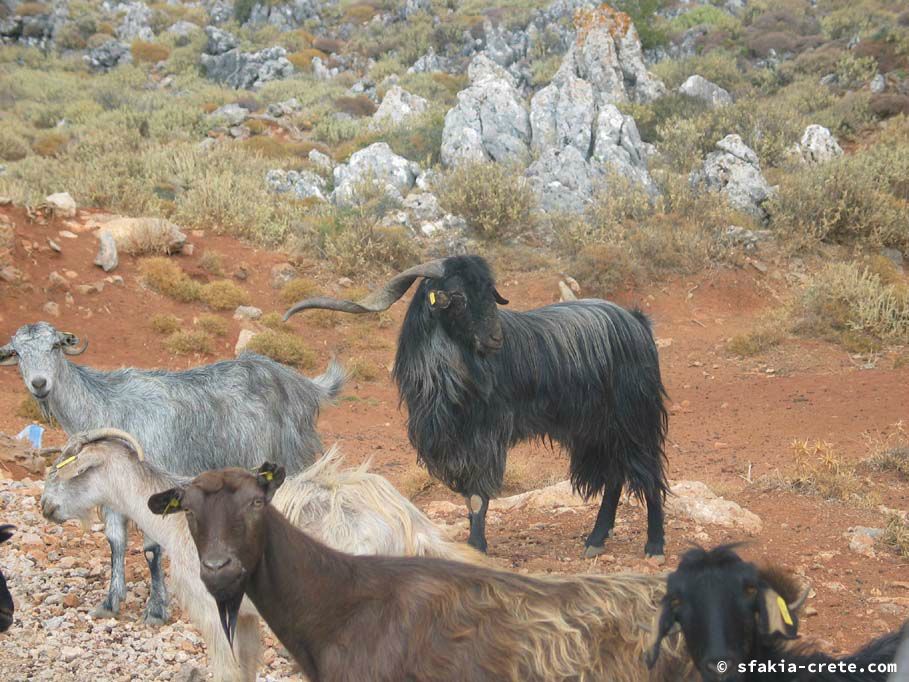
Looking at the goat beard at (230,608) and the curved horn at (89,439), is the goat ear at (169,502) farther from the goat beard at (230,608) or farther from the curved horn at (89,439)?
the curved horn at (89,439)

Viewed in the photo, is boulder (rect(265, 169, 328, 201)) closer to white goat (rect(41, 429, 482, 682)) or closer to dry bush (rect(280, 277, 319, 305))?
dry bush (rect(280, 277, 319, 305))

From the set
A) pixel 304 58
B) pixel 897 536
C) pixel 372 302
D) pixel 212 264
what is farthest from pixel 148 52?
pixel 897 536

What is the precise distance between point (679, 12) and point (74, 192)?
32.3 m

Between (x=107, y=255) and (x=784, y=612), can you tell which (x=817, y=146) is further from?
(x=784, y=612)

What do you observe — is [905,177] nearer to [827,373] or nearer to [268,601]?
[827,373]

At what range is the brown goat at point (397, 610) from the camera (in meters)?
3.57

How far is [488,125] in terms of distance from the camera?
24.1m

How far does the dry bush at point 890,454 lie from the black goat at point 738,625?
21.4 feet

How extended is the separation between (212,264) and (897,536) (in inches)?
528

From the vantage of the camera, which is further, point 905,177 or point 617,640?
point 905,177

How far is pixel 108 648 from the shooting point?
600cm

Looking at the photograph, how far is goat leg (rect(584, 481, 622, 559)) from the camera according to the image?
752 cm

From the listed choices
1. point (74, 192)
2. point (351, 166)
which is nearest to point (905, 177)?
point (351, 166)

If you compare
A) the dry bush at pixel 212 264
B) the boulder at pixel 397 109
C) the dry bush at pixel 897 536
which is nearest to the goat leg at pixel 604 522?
the dry bush at pixel 897 536
